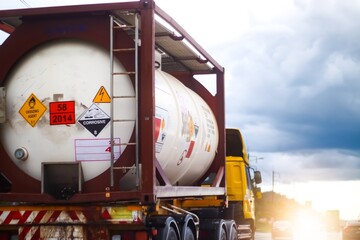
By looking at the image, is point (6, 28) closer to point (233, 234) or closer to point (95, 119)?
point (95, 119)

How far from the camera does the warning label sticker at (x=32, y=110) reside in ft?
30.7

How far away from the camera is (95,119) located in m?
9.07

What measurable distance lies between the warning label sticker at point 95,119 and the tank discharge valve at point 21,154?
0.98m

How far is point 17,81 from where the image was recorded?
31.4 feet

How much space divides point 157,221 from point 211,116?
15.5 feet

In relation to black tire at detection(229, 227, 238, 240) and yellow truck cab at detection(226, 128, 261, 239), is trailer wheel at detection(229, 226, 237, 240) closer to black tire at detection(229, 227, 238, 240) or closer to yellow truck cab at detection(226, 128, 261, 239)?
black tire at detection(229, 227, 238, 240)

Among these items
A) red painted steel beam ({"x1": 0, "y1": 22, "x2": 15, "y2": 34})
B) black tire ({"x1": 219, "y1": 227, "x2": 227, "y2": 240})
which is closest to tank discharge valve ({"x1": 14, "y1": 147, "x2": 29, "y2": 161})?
red painted steel beam ({"x1": 0, "y1": 22, "x2": 15, "y2": 34})

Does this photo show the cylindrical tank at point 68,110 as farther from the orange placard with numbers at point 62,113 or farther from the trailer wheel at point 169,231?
the trailer wheel at point 169,231

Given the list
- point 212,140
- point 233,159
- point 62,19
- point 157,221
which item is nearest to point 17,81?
point 62,19

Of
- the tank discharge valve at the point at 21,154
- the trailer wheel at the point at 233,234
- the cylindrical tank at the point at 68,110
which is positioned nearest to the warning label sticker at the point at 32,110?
the cylindrical tank at the point at 68,110

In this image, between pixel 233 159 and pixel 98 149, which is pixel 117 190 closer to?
pixel 98 149

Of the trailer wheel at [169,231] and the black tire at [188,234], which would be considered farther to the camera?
the black tire at [188,234]

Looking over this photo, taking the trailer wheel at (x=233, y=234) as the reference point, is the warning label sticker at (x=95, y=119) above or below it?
above

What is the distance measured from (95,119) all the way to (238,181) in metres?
7.70
